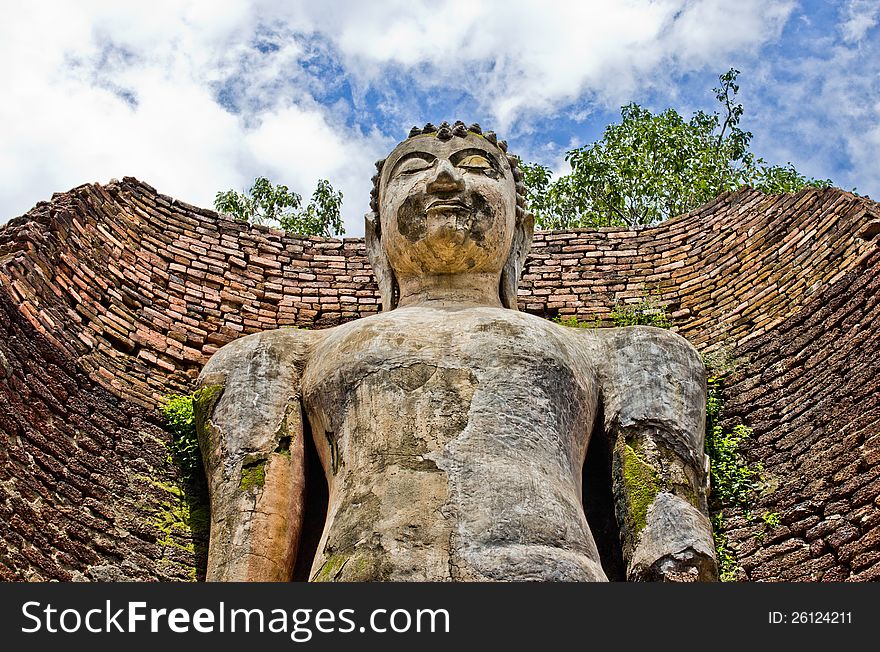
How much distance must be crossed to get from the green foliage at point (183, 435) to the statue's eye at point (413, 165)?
1.73 m

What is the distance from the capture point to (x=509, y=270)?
7.14 m

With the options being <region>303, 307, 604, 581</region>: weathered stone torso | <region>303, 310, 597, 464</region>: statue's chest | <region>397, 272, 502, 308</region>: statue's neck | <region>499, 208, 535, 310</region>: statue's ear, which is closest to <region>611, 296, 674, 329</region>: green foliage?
<region>499, 208, 535, 310</region>: statue's ear

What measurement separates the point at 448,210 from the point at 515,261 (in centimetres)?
72

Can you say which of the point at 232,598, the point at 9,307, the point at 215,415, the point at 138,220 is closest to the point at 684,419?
the point at 215,415

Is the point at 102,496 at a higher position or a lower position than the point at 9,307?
lower

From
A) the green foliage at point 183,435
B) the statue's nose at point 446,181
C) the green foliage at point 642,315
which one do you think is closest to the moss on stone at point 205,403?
the green foliage at point 183,435

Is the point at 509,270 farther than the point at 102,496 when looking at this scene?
Yes

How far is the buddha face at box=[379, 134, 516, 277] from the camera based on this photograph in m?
6.70

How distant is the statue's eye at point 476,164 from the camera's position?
274 inches

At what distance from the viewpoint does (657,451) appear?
19.8ft

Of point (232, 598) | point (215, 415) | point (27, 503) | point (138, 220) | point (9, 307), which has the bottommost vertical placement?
point (232, 598)

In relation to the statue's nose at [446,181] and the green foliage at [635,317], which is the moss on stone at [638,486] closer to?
the statue's nose at [446,181]

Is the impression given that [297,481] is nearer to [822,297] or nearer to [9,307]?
[9,307]

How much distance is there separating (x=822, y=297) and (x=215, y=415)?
3961 mm
